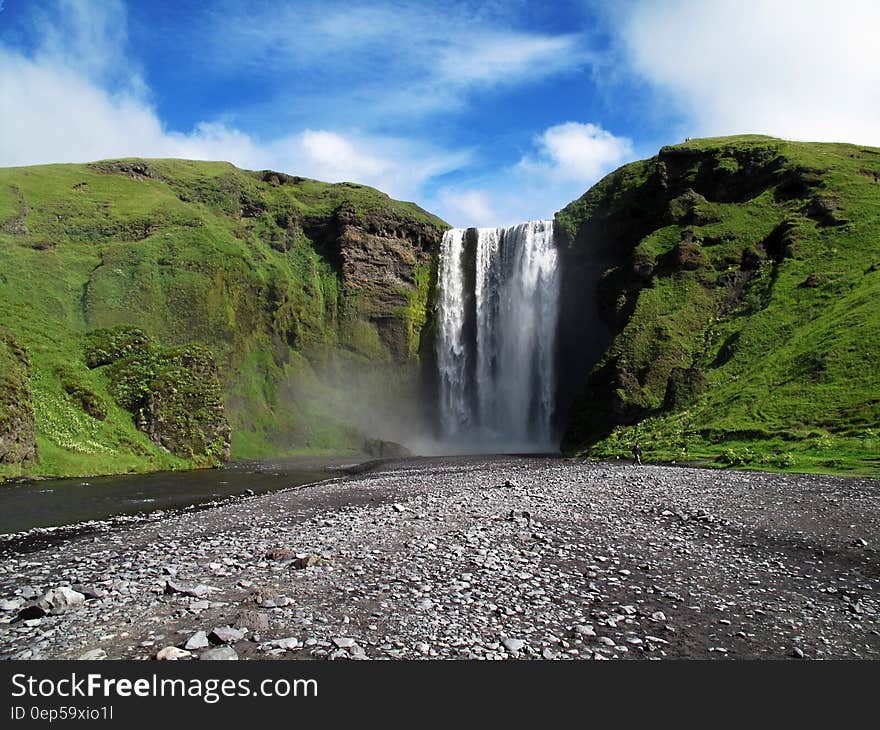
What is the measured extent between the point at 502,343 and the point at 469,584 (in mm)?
68997

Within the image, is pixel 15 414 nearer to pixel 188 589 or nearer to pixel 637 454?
pixel 188 589

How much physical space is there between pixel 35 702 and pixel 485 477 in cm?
2406

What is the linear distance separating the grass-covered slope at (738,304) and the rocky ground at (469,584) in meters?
14.0

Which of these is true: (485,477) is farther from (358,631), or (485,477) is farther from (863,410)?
(358,631)

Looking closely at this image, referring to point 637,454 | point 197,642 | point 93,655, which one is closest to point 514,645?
point 197,642

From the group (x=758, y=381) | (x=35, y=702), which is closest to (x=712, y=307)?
(x=758, y=381)

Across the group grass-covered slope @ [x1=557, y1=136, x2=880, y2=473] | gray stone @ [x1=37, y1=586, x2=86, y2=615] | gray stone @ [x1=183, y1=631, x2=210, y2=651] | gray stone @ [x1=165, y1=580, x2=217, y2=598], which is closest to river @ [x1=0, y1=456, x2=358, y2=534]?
gray stone @ [x1=37, y1=586, x2=86, y2=615]

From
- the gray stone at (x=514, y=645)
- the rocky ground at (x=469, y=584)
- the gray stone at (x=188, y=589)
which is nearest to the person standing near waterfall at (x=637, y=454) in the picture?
the rocky ground at (x=469, y=584)

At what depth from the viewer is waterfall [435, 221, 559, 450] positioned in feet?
243

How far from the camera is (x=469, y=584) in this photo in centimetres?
951

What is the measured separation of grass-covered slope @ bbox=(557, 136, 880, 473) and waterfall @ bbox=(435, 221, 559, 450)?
7783 millimetres

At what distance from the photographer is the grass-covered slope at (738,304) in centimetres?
3056

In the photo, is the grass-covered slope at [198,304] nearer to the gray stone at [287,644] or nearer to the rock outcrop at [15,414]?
the rock outcrop at [15,414]

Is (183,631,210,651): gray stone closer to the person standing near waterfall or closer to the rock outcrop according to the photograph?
the person standing near waterfall
